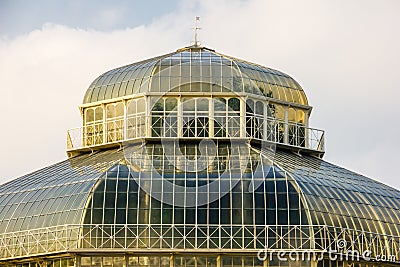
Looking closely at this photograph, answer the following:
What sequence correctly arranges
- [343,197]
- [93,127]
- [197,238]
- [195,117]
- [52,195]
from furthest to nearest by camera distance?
1. [93,127]
2. [195,117]
3. [343,197]
4. [52,195]
5. [197,238]

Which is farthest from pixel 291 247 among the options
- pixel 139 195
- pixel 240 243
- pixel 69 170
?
pixel 69 170

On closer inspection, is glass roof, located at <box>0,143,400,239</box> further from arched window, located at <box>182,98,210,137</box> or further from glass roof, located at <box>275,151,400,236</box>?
arched window, located at <box>182,98,210,137</box>

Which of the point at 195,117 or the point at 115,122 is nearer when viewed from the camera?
the point at 195,117

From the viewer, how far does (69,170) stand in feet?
345

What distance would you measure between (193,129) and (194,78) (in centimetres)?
425

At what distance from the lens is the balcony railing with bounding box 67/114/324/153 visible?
347 ft

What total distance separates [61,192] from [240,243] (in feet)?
40.3

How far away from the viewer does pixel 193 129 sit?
10581 cm

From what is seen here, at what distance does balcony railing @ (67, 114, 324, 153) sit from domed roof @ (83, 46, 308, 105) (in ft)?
6.69

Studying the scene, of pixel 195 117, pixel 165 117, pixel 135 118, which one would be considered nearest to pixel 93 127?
pixel 135 118

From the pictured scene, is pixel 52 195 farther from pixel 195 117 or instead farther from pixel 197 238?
pixel 195 117

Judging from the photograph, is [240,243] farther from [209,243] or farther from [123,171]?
[123,171]

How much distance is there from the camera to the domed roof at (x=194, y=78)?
108062 millimetres

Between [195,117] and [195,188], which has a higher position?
[195,117]
